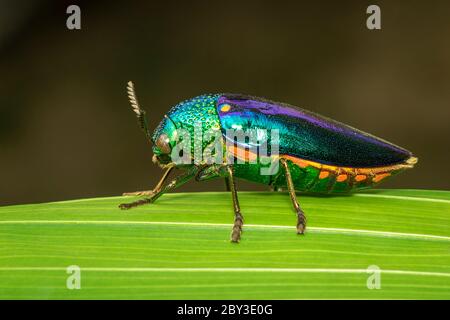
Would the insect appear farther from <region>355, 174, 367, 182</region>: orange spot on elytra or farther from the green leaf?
the green leaf

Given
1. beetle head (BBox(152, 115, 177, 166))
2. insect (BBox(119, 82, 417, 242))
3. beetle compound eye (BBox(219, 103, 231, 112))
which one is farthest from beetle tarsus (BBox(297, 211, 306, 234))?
beetle head (BBox(152, 115, 177, 166))

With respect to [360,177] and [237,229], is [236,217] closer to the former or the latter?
[237,229]

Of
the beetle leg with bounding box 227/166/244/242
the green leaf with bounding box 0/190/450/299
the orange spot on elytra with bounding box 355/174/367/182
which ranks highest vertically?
the orange spot on elytra with bounding box 355/174/367/182

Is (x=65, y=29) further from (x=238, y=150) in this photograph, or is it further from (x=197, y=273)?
(x=197, y=273)

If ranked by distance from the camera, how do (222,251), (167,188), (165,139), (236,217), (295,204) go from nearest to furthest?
1. (222,251)
2. (236,217)
3. (295,204)
4. (167,188)
5. (165,139)

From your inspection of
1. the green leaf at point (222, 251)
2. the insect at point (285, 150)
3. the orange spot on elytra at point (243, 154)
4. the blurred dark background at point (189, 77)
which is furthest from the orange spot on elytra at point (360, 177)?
the blurred dark background at point (189, 77)

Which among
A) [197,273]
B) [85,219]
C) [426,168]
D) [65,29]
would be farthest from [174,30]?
[197,273]

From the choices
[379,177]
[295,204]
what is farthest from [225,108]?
[379,177]

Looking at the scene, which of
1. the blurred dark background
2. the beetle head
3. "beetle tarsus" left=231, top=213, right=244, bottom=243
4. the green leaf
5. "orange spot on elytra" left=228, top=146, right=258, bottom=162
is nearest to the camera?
the green leaf
